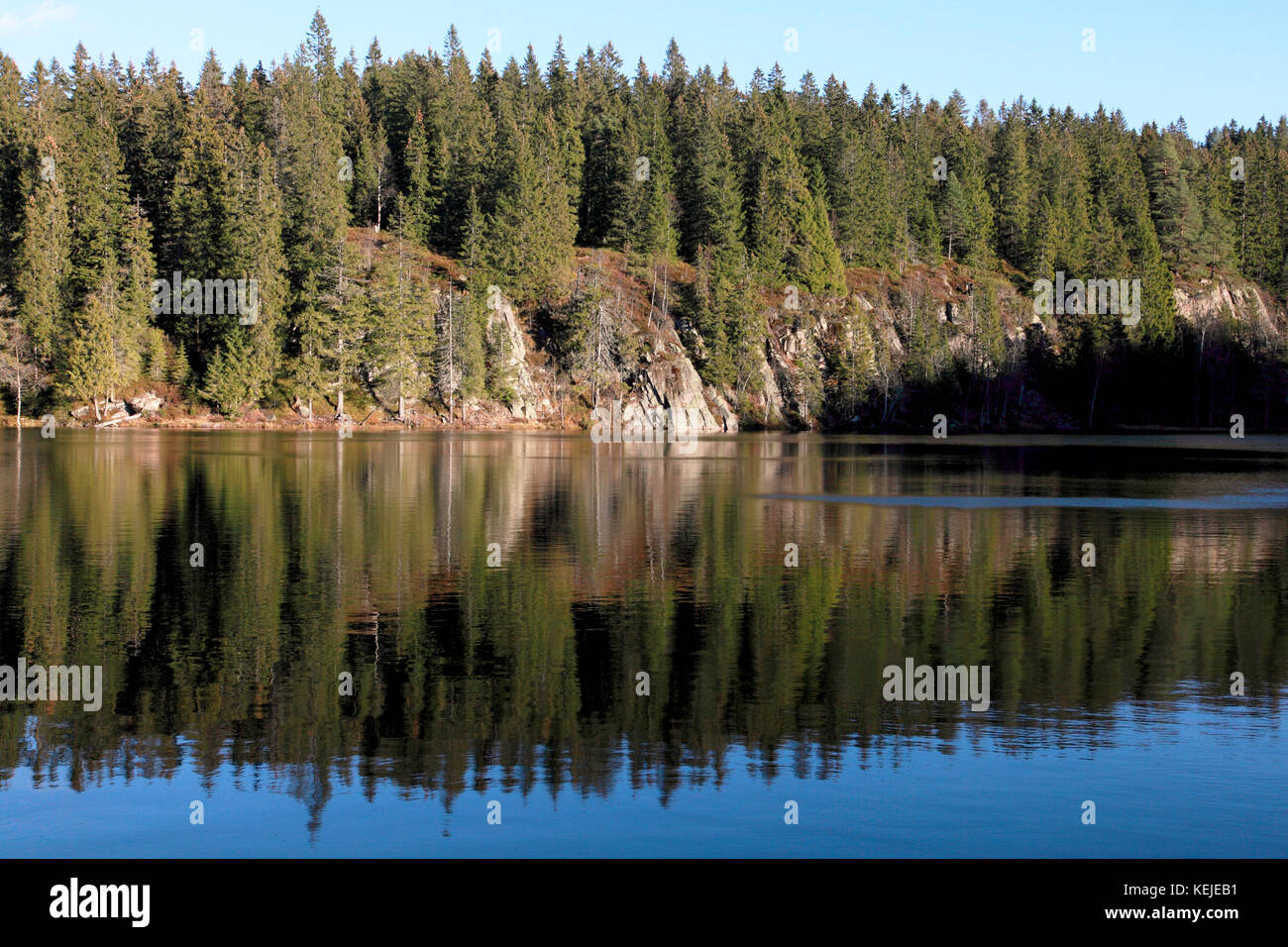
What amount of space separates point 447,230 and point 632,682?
484 ft

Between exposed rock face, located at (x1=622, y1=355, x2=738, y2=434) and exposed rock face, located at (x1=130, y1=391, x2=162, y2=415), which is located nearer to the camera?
exposed rock face, located at (x1=130, y1=391, x2=162, y2=415)

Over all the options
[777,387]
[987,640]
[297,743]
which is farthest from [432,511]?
[777,387]

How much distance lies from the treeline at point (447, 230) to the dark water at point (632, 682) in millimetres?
86201

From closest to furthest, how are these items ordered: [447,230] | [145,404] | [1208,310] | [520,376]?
[145,404], [520,376], [447,230], [1208,310]

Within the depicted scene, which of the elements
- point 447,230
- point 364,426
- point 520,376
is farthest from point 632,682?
point 447,230

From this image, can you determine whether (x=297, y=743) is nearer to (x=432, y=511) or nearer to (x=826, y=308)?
(x=432, y=511)

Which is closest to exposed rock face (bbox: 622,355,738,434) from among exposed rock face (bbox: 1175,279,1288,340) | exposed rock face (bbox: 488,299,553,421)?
exposed rock face (bbox: 488,299,553,421)

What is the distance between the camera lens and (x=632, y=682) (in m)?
18.5

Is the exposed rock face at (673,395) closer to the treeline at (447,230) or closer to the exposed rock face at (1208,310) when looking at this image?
the treeline at (447,230)

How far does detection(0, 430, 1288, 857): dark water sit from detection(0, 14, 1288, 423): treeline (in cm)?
8620

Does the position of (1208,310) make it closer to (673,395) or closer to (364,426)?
(673,395)

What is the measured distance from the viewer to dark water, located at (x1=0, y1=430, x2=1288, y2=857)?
12781 mm

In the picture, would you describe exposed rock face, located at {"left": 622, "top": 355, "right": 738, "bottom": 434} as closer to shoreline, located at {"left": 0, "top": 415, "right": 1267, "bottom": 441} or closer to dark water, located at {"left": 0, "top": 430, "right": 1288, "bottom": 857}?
shoreline, located at {"left": 0, "top": 415, "right": 1267, "bottom": 441}

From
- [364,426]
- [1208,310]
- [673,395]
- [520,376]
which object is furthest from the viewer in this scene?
[1208,310]
